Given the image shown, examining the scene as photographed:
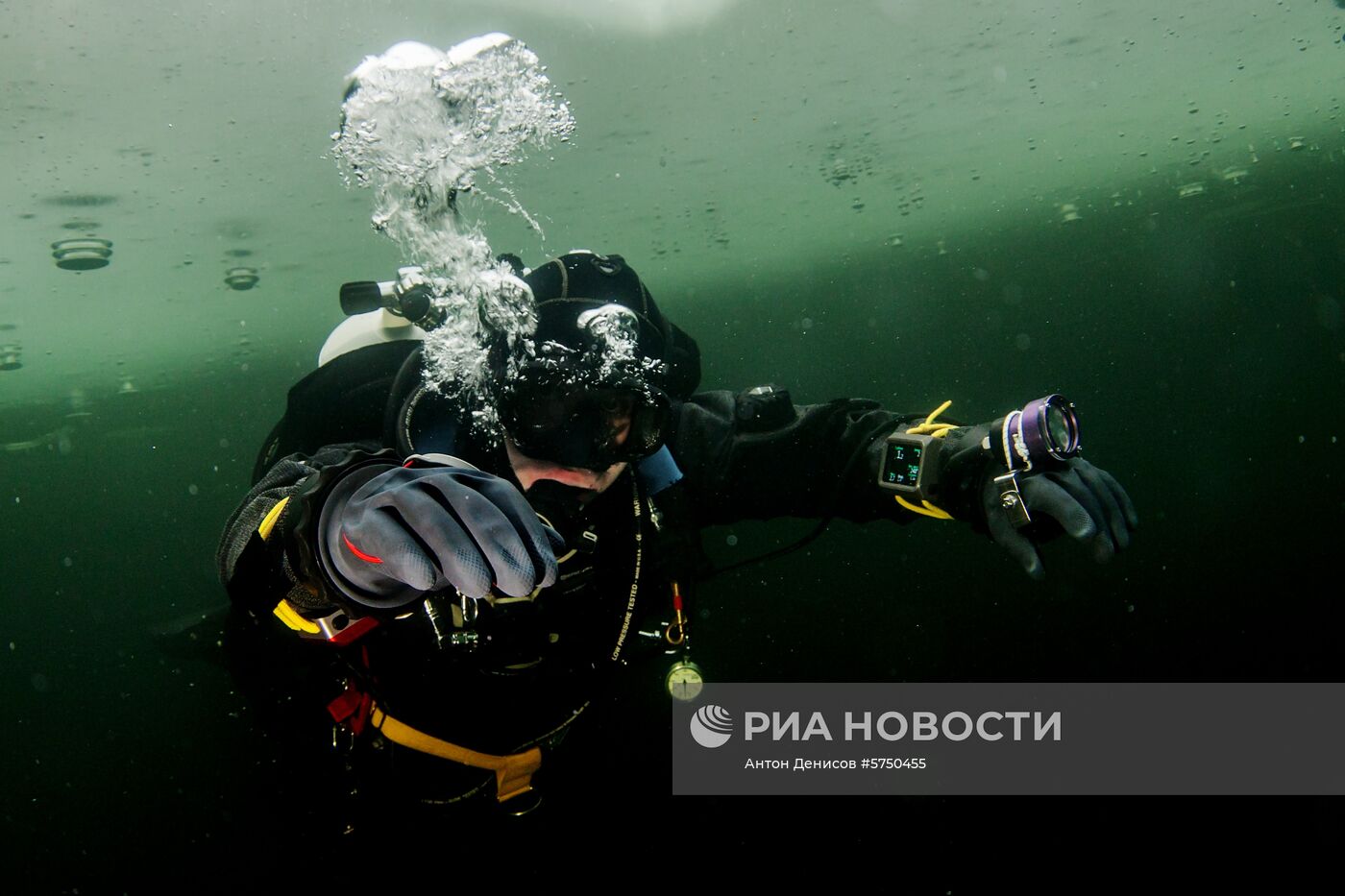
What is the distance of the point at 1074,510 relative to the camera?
7.38 feet

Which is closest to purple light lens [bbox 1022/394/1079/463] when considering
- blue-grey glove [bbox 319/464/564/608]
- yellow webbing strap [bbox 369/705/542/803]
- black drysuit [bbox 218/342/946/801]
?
black drysuit [bbox 218/342/946/801]

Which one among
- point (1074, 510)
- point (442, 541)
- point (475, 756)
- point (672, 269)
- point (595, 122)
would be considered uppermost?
point (672, 269)

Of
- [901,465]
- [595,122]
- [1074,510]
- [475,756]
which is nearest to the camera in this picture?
[1074,510]

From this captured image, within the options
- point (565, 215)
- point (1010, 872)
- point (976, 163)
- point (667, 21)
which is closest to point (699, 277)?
point (976, 163)

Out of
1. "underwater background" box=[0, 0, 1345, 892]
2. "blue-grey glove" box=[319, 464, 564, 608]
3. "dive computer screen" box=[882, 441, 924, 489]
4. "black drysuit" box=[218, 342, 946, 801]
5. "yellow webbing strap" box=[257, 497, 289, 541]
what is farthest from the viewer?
"underwater background" box=[0, 0, 1345, 892]

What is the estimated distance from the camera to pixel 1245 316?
55.2 metres

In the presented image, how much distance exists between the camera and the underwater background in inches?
277

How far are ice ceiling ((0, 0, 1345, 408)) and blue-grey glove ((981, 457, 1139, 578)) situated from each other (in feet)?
30.5

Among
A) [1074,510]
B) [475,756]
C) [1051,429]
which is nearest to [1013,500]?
[1074,510]

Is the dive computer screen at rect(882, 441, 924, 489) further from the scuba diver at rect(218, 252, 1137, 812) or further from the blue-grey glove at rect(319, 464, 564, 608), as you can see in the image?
the blue-grey glove at rect(319, 464, 564, 608)

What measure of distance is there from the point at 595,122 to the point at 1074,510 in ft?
41.9

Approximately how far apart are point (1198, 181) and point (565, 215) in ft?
124

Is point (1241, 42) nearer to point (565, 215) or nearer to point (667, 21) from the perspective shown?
point (667, 21)

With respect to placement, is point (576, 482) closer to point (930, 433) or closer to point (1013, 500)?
point (930, 433)
